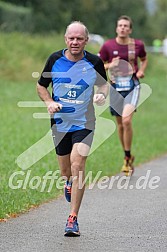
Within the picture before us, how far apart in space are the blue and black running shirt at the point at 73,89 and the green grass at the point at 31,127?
1.38 m

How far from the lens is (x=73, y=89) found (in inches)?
330

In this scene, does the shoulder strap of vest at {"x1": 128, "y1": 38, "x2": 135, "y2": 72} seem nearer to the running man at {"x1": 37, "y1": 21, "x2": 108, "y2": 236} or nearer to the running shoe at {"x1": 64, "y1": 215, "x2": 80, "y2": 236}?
the running man at {"x1": 37, "y1": 21, "x2": 108, "y2": 236}

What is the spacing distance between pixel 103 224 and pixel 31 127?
10537 mm

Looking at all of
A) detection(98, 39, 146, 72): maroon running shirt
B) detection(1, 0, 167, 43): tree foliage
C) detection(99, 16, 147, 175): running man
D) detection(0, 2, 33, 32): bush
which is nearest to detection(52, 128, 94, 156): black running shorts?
detection(99, 16, 147, 175): running man

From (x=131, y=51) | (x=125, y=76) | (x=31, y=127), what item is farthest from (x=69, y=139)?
(x=31, y=127)

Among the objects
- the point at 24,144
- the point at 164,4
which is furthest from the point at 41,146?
the point at 164,4

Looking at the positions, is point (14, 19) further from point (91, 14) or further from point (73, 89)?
point (73, 89)

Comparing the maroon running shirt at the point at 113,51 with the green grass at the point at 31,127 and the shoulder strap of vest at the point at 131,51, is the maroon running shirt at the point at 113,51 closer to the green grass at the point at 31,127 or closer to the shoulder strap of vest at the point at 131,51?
the shoulder strap of vest at the point at 131,51

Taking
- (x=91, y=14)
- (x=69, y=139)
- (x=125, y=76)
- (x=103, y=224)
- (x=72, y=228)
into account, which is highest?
(x=69, y=139)

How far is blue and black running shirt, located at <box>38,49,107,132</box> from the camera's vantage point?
8414 mm

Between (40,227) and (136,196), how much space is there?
8.57ft

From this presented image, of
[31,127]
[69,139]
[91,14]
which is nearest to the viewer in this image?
[69,139]

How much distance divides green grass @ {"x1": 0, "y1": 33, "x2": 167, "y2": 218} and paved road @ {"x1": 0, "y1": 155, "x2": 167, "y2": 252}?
0.44 m

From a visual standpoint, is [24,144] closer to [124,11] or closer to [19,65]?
[19,65]
